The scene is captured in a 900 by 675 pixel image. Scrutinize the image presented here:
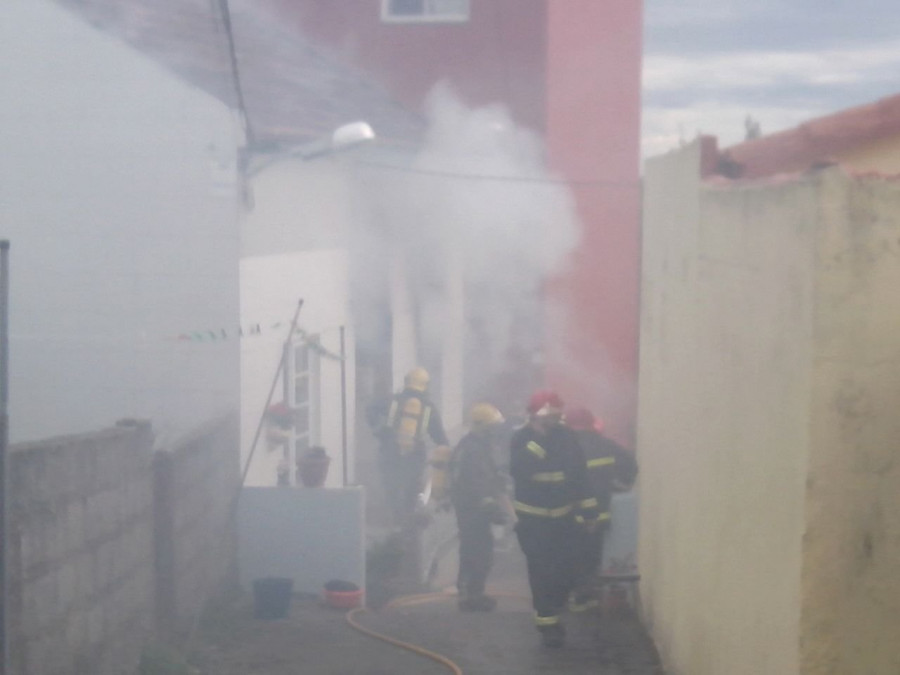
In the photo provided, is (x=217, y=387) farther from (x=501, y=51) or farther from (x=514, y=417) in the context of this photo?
(x=501, y=51)

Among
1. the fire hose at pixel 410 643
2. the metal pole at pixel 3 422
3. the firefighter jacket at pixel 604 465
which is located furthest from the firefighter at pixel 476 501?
the metal pole at pixel 3 422

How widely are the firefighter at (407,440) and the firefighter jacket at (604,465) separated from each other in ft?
8.41

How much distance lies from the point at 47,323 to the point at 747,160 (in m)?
5.89

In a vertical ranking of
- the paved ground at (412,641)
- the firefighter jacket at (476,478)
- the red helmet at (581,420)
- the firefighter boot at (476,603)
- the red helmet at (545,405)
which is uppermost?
the red helmet at (545,405)

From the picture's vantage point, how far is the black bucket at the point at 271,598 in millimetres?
8648

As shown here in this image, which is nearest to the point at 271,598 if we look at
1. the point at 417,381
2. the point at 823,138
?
the point at 417,381

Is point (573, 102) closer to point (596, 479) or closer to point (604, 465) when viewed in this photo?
point (604, 465)

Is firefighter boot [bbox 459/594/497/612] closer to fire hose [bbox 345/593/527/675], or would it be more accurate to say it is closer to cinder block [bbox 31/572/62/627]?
fire hose [bbox 345/593/527/675]

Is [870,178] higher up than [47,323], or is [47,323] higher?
[870,178]

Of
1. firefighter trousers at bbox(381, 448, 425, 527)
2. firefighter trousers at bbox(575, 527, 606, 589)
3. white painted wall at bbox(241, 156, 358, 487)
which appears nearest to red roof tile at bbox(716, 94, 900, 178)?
firefighter trousers at bbox(575, 527, 606, 589)

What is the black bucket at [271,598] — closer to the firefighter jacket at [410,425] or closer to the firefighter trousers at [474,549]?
the firefighter trousers at [474,549]

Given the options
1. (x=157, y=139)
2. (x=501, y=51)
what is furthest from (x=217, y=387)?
(x=501, y=51)

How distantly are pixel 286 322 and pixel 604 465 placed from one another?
3.01 metres

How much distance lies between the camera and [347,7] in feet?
54.3
